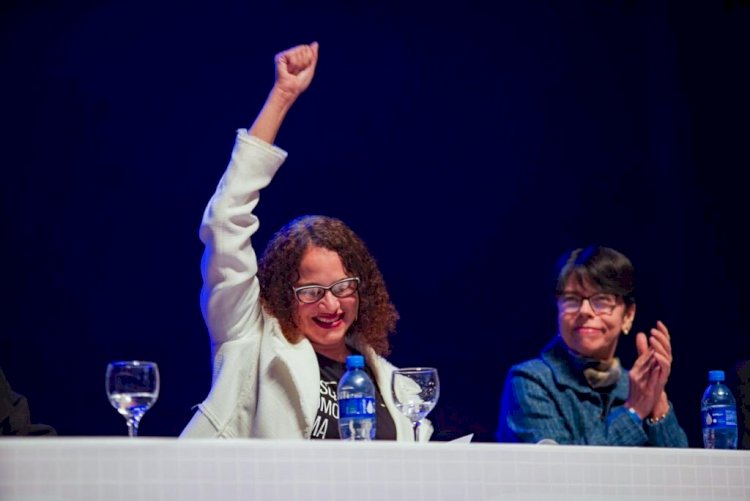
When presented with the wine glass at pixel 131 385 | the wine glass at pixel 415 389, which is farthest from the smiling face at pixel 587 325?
the wine glass at pixel 131 385

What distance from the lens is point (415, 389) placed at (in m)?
2.03

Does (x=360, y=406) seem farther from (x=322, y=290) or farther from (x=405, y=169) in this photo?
(x=405, y=169)

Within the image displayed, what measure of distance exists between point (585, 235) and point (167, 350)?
1.48 meters

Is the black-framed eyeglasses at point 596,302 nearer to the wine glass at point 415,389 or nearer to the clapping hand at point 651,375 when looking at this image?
the clapping hand at point 651,375

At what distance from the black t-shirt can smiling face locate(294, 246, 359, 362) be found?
4cm

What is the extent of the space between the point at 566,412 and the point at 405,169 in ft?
3.93

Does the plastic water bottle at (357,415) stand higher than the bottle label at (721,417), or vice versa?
the plastic water bottle at (357,415)

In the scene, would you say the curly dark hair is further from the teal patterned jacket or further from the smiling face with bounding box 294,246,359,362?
the teal patterned jacket

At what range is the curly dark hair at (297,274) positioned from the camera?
2635 millimetres

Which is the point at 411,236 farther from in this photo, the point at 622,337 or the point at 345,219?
the point at 622,337

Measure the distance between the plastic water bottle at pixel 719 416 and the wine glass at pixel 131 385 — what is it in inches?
47.1

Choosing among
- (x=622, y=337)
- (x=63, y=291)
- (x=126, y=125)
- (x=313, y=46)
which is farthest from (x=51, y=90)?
(x=622, y=337)

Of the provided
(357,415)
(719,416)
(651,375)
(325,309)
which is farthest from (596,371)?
(357,415)

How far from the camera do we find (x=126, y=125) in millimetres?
3344
